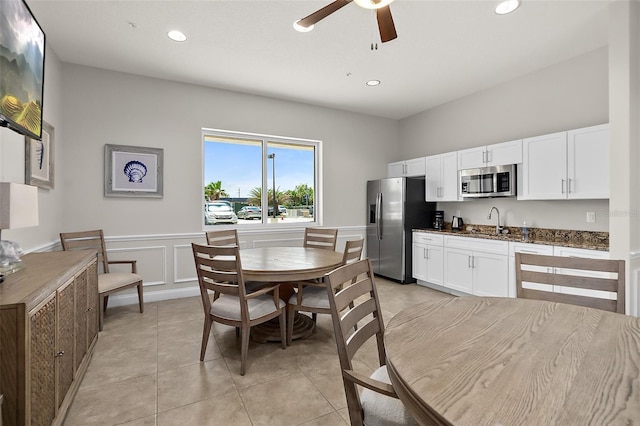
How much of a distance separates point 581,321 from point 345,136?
4.57 m

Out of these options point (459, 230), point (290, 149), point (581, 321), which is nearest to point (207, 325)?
point (581, 321)

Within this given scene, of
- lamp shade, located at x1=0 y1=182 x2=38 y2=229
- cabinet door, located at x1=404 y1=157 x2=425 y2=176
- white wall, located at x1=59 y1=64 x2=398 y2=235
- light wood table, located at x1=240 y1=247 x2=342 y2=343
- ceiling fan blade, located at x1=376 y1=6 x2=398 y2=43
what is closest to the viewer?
lamp shade, located at x1=0 y1=182 x2=38 y2=229

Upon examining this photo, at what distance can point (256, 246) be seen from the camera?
182 inches

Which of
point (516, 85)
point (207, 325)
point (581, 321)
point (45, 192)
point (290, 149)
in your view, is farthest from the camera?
point (290, 149)

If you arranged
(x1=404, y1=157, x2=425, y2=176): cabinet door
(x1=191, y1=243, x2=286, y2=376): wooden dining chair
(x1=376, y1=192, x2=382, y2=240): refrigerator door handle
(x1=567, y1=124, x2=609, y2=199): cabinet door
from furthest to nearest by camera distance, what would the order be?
(x1=376, y1=192, x2=382, y2=240): refrigerator door handle → (x1=404, y1=157, x2=425, y2=176): cabinet door → (x1=567, y1=124, x2=609, y2=199): cabinet door → (x1=191, y1=243, x2=286, y2=376): wooden dining chair

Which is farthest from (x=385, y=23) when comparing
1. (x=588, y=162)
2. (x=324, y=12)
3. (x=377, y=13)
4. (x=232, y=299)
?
(x=588, y=162)

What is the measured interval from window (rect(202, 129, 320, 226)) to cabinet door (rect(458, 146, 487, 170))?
86.1 inches

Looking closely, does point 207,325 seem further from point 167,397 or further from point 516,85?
point 516,85

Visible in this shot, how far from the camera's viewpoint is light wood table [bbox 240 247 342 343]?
2.44 m

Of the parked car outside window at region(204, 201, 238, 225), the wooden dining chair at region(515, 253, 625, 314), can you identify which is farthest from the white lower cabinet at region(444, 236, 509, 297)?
the parked car outside window at region(204, 201, 238, 225)

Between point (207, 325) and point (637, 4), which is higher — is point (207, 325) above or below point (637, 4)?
below

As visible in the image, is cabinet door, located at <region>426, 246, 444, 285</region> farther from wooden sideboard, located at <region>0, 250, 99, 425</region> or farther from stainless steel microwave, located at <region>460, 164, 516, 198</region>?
wooden sideboard, located at <region>0, 250, 99, 425</region>

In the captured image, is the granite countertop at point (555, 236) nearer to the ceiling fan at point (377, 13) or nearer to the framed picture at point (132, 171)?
the ceiling fan at point (377, 13)

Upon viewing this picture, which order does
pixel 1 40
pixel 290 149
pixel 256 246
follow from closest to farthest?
pixel 1 40 < pixel 256 246 < pixel 290 149
